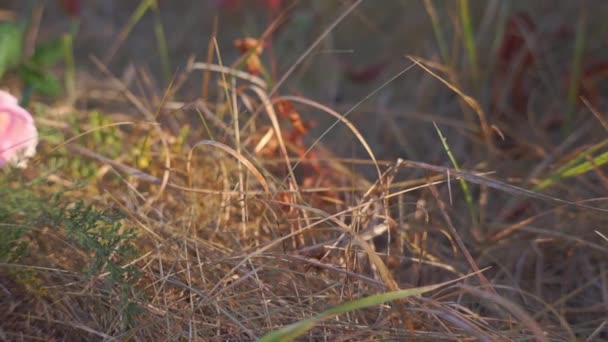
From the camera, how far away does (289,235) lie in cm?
93

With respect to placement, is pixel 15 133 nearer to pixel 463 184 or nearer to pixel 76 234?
pixel 76 234

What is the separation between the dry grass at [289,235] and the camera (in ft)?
3.11

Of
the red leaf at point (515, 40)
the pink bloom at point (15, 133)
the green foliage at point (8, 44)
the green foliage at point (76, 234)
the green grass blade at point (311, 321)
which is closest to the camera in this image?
the green grass blade at point (311, 321)

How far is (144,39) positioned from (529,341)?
5.00 ft

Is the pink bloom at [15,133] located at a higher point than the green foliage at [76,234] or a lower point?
higher

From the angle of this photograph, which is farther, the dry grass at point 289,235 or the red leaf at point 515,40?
the red leaf at point 515,40

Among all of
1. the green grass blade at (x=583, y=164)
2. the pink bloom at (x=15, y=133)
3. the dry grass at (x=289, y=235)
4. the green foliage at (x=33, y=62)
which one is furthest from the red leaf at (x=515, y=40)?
the pink bloom at (x=15, y=133)

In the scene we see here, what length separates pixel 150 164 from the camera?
1.29m

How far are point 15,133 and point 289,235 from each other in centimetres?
42

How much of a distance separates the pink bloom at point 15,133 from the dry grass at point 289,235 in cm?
3

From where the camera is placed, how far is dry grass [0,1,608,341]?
3.11ft

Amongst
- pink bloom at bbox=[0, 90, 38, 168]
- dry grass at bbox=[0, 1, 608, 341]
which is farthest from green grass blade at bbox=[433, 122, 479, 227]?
pink bloom at bbox=[0, 90, 38, 168]

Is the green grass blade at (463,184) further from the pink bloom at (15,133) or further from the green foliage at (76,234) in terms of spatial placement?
the pink bloom at (15,133)

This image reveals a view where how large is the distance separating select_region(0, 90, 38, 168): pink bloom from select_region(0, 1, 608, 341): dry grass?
33 millimetres
